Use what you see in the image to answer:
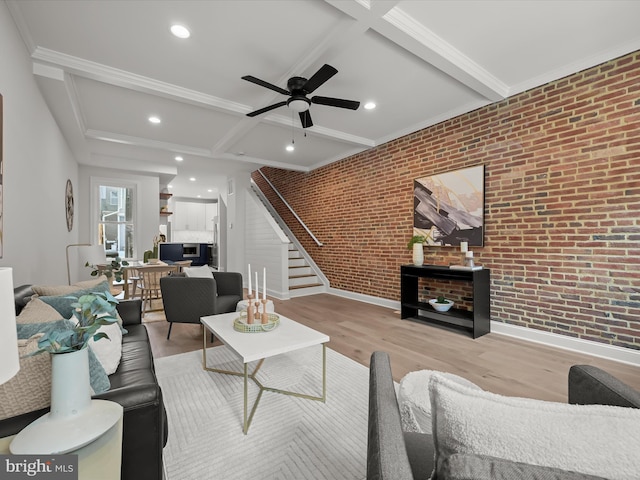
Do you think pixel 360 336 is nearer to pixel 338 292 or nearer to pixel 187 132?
pixel 338 292

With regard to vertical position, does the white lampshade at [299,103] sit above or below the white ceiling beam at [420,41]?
below

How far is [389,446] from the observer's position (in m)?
0.63

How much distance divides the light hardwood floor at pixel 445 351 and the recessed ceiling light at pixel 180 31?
112 inches

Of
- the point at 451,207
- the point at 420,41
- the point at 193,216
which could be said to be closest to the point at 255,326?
the point at 420,41

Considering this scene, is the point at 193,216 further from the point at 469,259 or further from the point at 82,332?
the point at 82,332

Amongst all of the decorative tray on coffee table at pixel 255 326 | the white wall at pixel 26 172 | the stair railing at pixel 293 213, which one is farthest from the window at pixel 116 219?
the decorative tray on coffee table at pixel 255 326

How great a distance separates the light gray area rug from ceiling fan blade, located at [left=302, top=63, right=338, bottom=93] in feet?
8.12

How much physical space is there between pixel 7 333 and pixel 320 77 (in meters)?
2.57

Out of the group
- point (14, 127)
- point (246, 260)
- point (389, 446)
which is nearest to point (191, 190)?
point (246, 260)

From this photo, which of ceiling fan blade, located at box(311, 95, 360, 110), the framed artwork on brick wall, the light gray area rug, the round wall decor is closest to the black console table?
the framed artwork on brick wall

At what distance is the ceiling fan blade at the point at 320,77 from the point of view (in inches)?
94.2

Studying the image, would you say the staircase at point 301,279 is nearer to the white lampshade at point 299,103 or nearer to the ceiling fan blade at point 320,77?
the white lampshade at point 299,103

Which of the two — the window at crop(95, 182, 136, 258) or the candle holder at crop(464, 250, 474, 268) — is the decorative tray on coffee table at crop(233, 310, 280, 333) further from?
the window at crop(95, 182, 136, 258)

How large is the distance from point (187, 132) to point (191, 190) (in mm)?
6157
